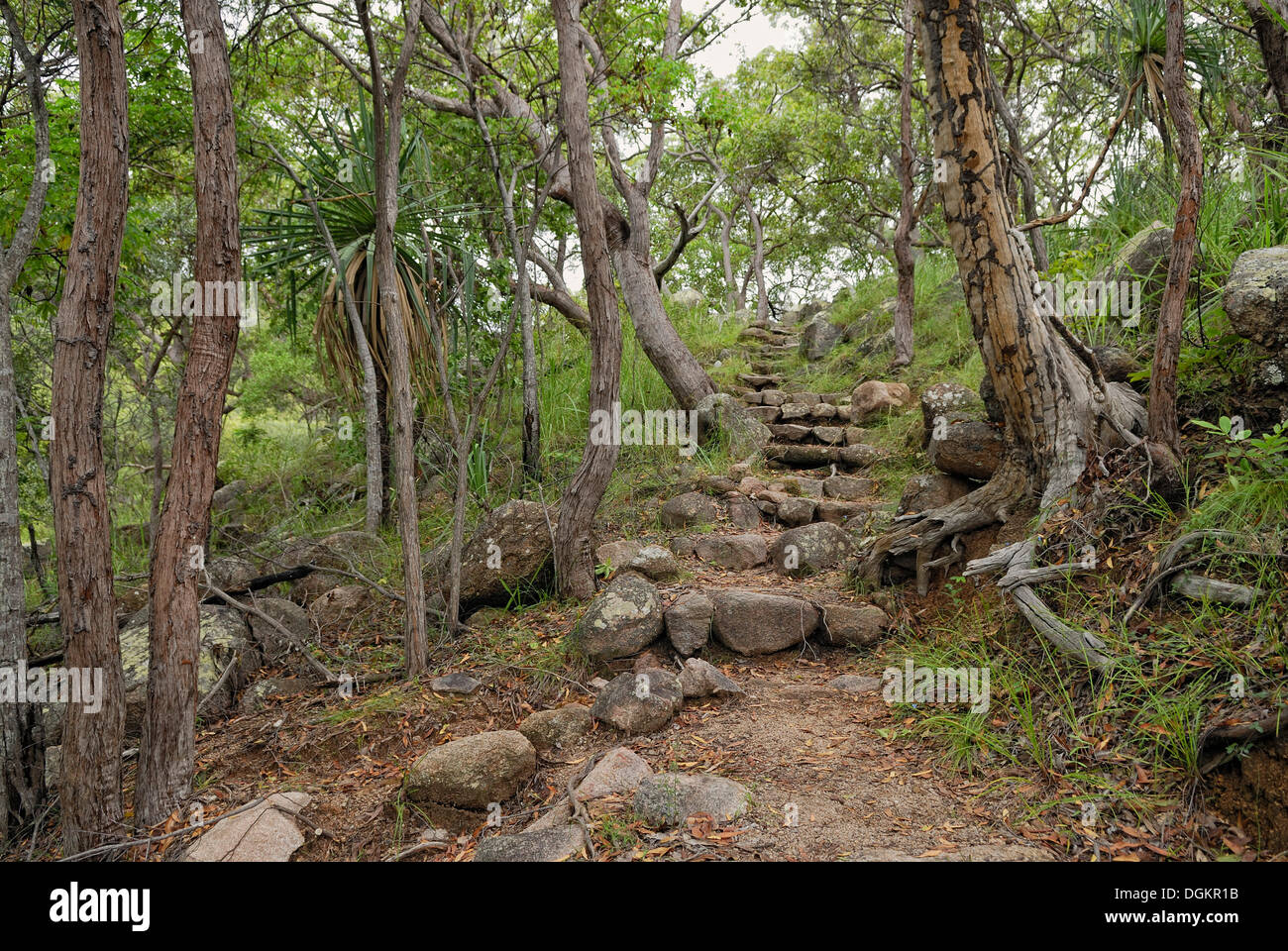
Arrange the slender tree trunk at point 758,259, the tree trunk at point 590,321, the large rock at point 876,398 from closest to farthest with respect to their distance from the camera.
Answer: the tree trunk at point 590,321 < the large rock at point 876,398 < the slender tree trunk at point 758,259

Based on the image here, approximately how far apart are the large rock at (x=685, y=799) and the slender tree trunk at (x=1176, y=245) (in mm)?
2307

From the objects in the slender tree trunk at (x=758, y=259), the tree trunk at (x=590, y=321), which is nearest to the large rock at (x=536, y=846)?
the tree trunk at (x=590, y=321)

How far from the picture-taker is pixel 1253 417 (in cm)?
311

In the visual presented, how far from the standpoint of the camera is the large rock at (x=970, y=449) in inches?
158

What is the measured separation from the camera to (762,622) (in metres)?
3.69

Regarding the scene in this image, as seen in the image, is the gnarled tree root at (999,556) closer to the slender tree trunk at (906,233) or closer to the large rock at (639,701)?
the large rock at (639,701)

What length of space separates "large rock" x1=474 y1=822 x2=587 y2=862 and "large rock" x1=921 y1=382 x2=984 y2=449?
355 cm

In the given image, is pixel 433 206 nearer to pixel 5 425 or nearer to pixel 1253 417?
pixel 5 425

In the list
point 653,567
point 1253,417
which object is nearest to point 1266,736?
point 1253,417

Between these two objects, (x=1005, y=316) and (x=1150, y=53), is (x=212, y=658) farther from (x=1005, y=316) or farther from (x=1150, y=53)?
(x=1150, y=53)

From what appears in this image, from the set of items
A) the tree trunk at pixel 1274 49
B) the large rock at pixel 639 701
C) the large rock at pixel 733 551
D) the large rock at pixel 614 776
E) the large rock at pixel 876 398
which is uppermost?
the tree trunk at pixel 1274 49

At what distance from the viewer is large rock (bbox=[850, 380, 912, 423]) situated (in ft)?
21.8

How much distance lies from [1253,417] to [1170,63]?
151 centimetres

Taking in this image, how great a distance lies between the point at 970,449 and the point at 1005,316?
81 centimetres
